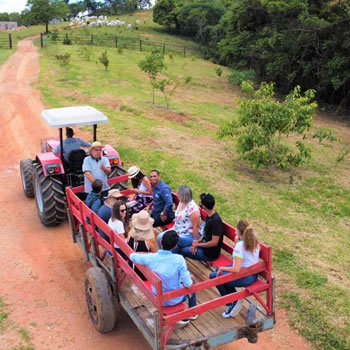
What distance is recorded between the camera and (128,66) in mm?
28875

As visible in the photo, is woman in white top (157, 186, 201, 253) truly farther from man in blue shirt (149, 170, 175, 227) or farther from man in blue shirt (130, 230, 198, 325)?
man in blue shirt (130, 230, 198, 325)

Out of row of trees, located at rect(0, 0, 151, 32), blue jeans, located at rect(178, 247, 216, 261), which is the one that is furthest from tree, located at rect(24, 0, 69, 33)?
blue jeans, located at rect(178, 247, 216, 261)

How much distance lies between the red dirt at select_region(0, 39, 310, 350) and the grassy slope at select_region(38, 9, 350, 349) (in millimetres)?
788

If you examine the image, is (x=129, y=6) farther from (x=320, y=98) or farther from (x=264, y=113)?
(x=264, y=113)

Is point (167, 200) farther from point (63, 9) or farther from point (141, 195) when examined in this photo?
point (63, 9)

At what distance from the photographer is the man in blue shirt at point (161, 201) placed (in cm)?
652

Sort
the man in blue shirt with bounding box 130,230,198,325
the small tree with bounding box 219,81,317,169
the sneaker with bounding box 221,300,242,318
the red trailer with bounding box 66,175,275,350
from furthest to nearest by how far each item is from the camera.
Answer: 1. the small tree with bounding box 219,81,317,169
2. the sneaker with bounding box 221,300,242,318
3. the man in blue shirt with bounding box 130,230,198,325
4. the red trailer with bounding box 66,175,275,350

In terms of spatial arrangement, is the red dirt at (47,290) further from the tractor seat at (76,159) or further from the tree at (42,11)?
the tree at (42,11)

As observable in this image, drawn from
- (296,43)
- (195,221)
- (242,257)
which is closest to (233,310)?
(242,257)

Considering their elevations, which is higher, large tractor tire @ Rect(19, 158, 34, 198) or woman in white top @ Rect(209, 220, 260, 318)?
woman in white top @ Rect(209, 220, 260, 318)

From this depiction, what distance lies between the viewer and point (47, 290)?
253 inches

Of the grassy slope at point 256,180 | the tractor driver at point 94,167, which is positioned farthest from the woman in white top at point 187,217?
the tractor driver at point 94,167

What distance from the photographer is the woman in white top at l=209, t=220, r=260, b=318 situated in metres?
4.66

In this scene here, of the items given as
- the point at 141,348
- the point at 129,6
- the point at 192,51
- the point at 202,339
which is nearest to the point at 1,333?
the point at 141,348
